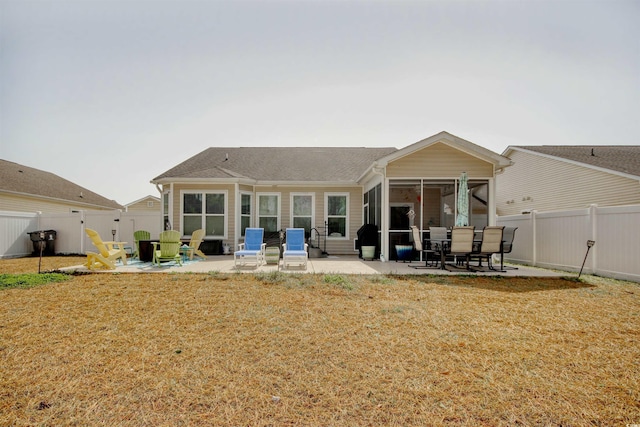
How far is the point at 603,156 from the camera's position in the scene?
50.6 ft

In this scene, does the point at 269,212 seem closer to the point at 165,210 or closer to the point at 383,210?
the point at 165,210

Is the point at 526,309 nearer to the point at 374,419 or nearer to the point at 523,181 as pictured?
the point at 374,419

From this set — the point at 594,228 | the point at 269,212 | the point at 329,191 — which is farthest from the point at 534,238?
the point at 269,212

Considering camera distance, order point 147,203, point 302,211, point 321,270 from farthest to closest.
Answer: point 147,203 → point 302,211 → point 321,270

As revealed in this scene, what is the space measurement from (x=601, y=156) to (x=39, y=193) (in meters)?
30.6

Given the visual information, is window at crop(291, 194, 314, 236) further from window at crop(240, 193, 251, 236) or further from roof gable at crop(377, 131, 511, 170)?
roof gable at crop(377, 131, 511, 170)

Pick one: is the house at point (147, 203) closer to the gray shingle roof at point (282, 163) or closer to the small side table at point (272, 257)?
the gray shingle roof at point (282, 163)

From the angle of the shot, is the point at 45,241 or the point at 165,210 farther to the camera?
the point at 45,241

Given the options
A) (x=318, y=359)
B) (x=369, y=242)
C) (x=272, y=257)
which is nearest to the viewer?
(x=318, y=359)

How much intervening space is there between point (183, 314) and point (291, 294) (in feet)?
6.61

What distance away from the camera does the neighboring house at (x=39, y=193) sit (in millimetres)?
17438

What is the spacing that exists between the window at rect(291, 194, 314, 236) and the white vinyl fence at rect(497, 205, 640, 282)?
26.5 feet

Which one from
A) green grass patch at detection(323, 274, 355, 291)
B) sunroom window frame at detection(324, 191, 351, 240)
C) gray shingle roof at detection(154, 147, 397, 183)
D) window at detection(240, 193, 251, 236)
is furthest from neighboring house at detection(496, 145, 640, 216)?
window at detection(240, 193, 251, 236)

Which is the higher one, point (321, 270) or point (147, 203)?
point (147, 203)
